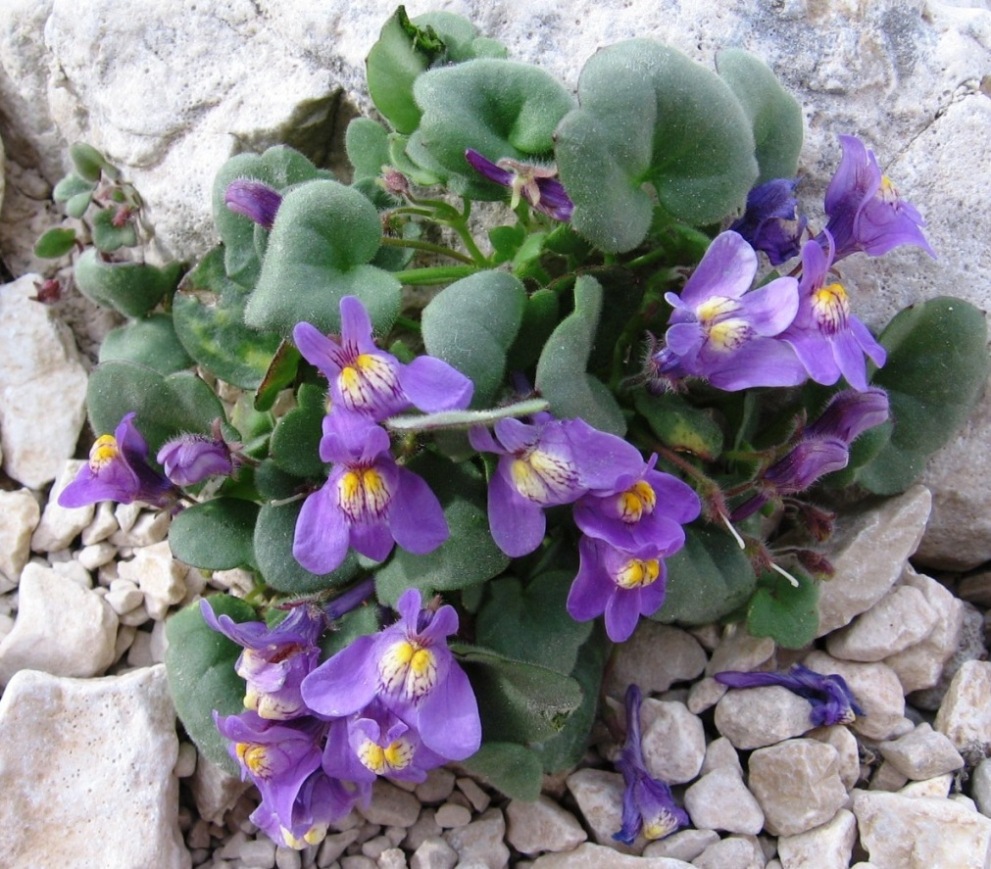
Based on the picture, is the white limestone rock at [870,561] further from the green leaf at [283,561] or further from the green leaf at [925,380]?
the green leaf at [283,561]

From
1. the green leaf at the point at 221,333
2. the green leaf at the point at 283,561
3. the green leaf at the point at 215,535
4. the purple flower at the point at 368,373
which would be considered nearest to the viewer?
the purple flower at the point at 368,373

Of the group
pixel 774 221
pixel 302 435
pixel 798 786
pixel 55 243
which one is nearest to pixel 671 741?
pixel 798 786

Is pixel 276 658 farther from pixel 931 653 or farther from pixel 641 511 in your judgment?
pixel 931 653

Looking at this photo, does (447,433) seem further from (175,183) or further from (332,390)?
(175,183)

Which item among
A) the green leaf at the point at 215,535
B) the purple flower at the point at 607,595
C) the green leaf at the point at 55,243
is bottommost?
the green leaf at the point at 55,243

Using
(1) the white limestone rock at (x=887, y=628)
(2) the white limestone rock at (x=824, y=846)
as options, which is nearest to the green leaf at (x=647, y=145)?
(1) the white limestone rock at (x=887, y=628)

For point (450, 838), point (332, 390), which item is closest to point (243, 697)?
point (450, 838)

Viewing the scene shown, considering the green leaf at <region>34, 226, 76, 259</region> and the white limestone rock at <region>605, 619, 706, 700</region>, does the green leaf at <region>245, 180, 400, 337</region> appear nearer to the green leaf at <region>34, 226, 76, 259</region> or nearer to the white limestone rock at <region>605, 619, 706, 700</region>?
the white limestone rock at <region>605, 619, 706, 700</region>
